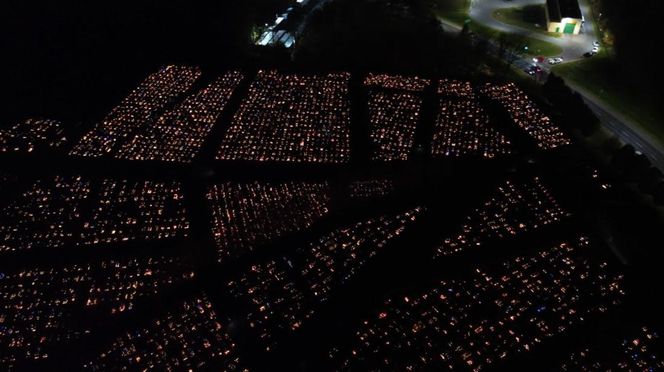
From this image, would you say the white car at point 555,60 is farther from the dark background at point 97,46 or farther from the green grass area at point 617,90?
the dark background at point 97,46

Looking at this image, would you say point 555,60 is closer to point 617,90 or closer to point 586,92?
point 586,92

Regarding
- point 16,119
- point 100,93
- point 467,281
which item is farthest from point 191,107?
point 467,281

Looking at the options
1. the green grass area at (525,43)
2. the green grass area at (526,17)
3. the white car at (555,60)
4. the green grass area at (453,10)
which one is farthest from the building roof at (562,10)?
the green grass area at (453,10)

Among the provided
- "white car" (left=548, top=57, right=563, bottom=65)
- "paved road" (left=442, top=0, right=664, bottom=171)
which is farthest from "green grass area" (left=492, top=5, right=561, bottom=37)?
"white car" (left=548, top=57, right=563, bottom=65)

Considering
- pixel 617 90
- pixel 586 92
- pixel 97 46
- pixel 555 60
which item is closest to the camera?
pixel 586 92

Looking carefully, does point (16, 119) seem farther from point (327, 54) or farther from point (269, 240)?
point (327, 54)

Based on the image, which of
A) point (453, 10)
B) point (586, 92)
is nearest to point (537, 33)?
point (453, 10)
